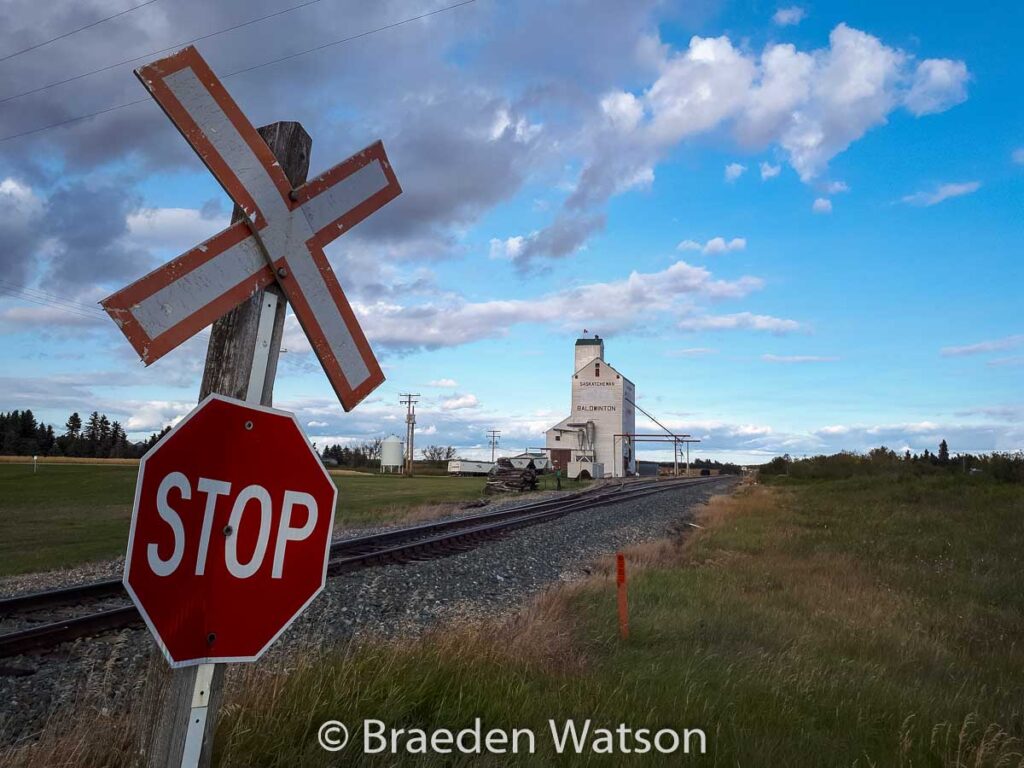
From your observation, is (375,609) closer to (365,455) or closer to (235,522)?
(235,522)

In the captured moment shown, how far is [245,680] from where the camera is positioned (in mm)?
4258

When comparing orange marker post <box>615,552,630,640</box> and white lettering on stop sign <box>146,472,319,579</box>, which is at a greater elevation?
white lettering on stop sign <box>146,472,319,579</box>

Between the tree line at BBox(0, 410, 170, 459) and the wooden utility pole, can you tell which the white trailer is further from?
the wooden utility pole

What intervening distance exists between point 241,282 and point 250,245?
0.15 metres

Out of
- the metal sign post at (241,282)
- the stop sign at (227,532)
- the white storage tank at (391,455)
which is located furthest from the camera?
the white storage tank at (391,455)

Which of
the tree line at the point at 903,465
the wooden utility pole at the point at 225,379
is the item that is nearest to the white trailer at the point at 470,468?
the tree line at the point at 903,465

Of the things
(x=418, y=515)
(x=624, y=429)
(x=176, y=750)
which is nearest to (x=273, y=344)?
(x=176, y=750)

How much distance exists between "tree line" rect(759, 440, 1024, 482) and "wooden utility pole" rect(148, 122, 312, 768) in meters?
35.7

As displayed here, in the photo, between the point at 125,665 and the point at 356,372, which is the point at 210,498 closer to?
the point at 356,372

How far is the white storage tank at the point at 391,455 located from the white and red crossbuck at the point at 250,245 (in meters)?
90.2

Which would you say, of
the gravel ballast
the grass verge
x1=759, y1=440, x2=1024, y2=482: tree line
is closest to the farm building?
x1=759, y1=440, x2=1024, y2=482: tree line

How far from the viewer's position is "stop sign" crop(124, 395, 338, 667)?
2229 mm
